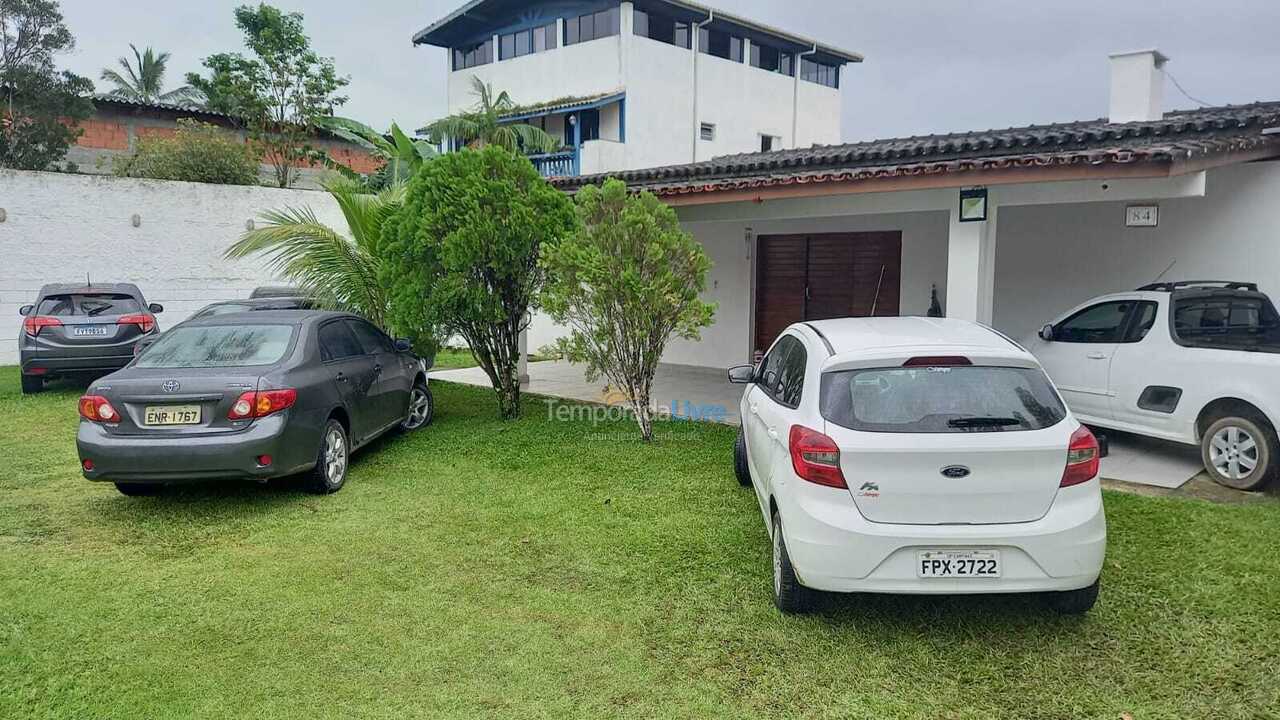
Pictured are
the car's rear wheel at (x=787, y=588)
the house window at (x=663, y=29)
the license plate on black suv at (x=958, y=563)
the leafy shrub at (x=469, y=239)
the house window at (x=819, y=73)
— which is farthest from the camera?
the house window at (x=819, y=73)

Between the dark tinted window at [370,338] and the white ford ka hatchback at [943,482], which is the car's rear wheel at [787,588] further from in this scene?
the dark tinted window at [370,338]

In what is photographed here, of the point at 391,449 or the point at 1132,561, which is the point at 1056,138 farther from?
the point at 391,449

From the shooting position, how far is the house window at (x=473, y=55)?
96.8ft

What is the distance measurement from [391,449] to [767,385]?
14.6 ft

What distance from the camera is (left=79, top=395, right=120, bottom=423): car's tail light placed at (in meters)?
6.02

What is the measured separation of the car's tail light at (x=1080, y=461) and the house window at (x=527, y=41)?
25.8m

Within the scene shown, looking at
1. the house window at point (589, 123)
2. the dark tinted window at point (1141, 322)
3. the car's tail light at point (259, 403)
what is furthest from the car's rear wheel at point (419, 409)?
the house window at point (589, 123)

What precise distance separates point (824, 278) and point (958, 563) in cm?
922

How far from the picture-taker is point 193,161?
58.9ft

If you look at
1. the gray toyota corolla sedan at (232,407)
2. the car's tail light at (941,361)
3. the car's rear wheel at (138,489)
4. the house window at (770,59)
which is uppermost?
the house window at (770,59)

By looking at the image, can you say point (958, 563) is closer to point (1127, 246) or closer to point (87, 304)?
point (1127, 246)

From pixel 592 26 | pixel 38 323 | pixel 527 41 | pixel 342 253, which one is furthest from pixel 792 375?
pixel 527 41

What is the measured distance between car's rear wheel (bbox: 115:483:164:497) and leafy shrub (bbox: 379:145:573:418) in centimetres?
291

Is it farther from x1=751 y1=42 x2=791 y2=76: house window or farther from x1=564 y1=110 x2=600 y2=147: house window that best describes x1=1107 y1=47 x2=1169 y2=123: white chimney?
x1=751 y1=42 x2=791 y2=76: house window
